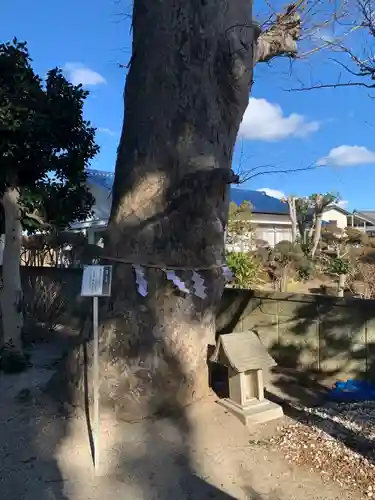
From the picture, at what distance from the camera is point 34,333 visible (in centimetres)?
892

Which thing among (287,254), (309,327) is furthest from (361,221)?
(309,327)

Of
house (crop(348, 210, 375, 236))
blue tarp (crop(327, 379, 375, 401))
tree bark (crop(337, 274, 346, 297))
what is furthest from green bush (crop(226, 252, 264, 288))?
house (crop(348, 210, 375, 236))

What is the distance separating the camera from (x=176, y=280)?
15.3 ft

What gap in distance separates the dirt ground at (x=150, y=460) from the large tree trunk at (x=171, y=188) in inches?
14.5

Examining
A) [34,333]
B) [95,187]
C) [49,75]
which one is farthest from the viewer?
[95,187]

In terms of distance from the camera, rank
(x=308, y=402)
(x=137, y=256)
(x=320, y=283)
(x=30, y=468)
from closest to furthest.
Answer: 1. (x=30, y=468)
2. (x=137, y=256)
3. (x=308, y=402)
4. (x=320, y=283)

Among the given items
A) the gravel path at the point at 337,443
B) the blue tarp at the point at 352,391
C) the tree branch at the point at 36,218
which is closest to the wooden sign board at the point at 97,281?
the gravel path at the point at 337,443

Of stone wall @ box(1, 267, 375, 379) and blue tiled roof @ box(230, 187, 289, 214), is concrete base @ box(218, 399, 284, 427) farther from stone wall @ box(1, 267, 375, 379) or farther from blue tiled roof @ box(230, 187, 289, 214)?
blue tiled roof @ box(230, 187, 289, 214)

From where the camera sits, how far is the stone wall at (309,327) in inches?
231

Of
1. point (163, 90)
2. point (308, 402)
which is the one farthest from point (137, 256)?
point (308, 402)

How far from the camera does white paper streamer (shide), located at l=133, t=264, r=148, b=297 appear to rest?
4565mm

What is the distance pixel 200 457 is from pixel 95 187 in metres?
12.9

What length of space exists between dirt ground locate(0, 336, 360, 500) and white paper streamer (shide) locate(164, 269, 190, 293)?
116 centimetres

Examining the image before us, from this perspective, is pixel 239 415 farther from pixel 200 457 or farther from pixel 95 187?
pixel 95 187
